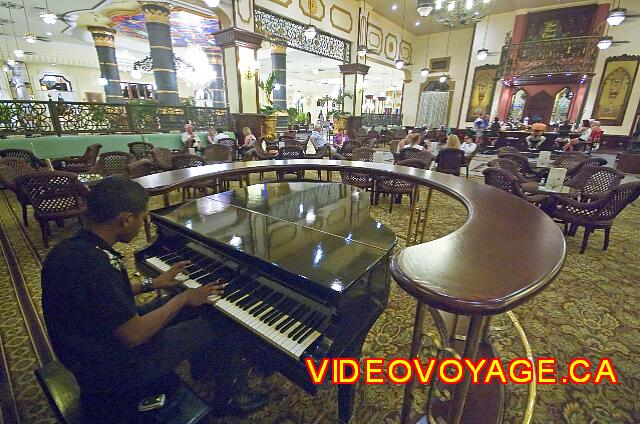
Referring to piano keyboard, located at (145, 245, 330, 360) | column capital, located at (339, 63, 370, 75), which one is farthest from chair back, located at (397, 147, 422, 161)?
column capital, located at (339, 63, 370, 75)

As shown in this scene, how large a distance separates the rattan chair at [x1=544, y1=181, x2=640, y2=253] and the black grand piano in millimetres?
2869

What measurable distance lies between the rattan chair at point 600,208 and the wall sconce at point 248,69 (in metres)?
7.18

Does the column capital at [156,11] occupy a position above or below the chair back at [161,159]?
above

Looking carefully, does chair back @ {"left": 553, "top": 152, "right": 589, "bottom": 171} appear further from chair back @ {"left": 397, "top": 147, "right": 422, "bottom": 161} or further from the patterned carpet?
chair back @ {"left": 397, "top": 147, "right": 422, "bottom": 161}

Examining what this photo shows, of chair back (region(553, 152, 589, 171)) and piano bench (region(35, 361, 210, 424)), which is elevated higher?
chair back (region(553, 152, 589, 171))

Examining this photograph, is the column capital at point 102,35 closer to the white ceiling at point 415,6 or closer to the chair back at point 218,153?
the chair back at point 218,153

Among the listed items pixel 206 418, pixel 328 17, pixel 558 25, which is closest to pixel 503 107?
pixel 558 25

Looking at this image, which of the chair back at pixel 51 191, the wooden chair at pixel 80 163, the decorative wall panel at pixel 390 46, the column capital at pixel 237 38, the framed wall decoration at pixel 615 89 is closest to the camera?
the chair back at pixel 51 191

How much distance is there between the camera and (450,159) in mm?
5465

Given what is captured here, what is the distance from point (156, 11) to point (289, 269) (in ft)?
30.4

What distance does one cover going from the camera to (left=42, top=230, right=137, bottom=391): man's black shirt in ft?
2.93

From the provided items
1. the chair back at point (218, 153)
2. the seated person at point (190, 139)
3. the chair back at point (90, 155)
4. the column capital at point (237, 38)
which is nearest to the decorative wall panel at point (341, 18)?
the column capital at point (237, 38)

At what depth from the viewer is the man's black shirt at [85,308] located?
35.2 inches

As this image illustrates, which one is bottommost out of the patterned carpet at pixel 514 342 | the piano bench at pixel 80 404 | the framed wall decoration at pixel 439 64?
the patterned carpet at pixel 514 342
